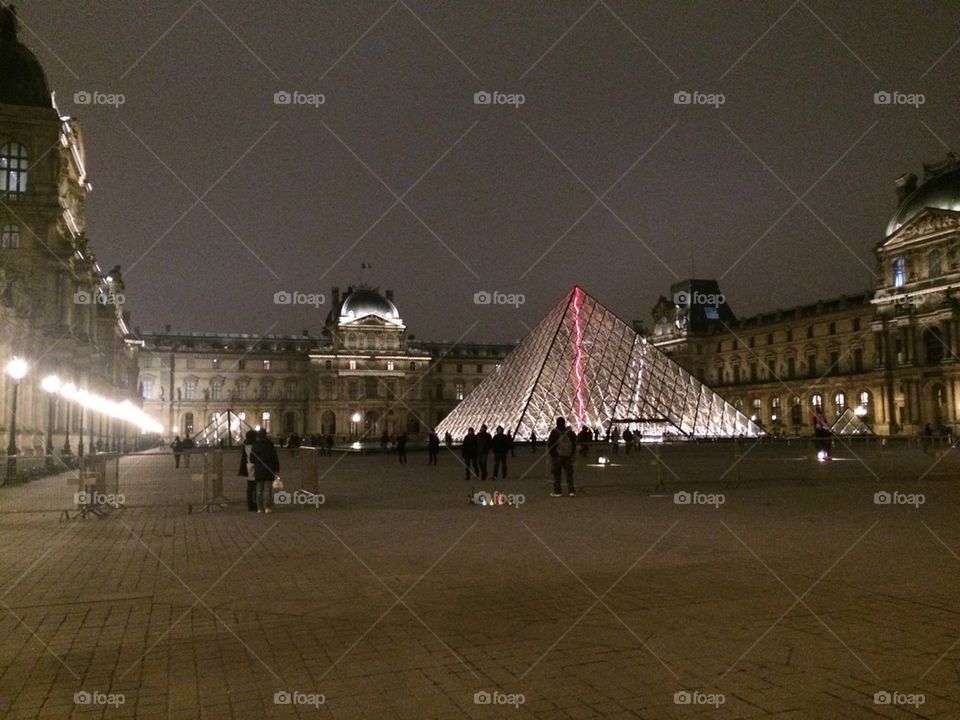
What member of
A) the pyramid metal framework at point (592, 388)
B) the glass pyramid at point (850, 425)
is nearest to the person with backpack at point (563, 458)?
the pyramid metal framework at point (592, 388)

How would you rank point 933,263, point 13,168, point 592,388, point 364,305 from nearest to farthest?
point 13,168, point 592,388, point 933,263, point 364,305

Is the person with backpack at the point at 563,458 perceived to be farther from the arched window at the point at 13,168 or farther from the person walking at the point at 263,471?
the arched window at the point at 13,168

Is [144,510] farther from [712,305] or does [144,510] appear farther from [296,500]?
[712,305]

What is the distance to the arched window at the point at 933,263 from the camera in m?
47.2

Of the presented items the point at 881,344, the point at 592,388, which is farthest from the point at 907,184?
the point at 592,388

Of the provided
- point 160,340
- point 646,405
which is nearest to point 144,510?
point 646,405

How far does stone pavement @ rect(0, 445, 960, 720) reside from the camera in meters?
3.32

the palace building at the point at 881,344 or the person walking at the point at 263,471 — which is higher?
the palace building at the point at 881,344

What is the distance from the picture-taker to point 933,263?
47.5 meters

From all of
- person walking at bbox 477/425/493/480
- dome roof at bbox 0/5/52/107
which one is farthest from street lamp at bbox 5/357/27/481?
dome roof at bbox 0/5/52/107

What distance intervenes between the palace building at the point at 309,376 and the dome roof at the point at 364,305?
87 millimetres

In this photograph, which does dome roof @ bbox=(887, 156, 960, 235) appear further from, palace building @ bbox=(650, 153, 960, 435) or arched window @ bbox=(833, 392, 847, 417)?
arched window @ bbox=(833, 392, 847, 417)

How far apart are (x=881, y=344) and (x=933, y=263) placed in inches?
222

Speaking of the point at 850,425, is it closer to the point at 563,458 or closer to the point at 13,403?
the point at 563,458
